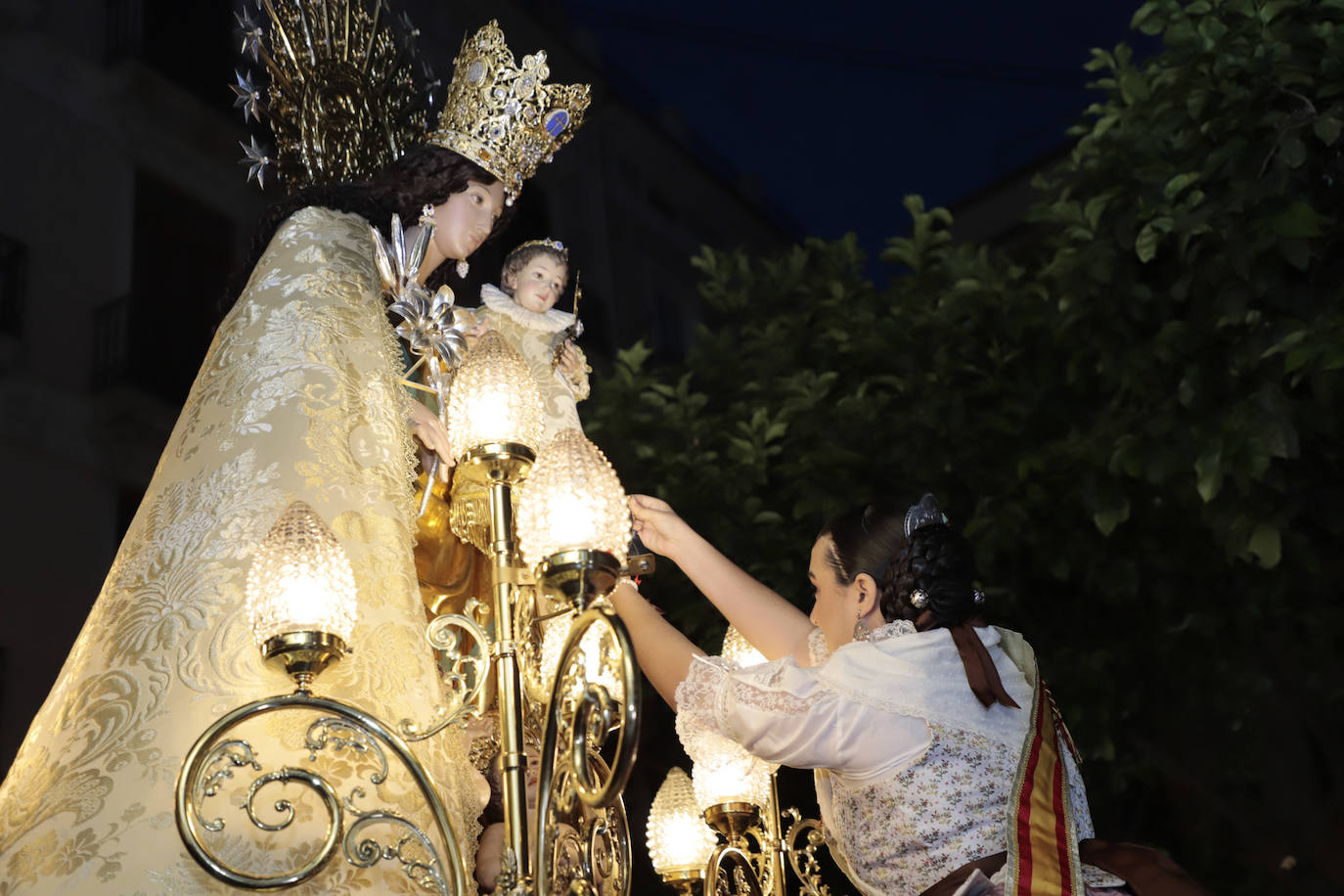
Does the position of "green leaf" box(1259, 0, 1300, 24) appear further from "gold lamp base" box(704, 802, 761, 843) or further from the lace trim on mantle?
"gold lamp base" box(704, 802, 761, 843)

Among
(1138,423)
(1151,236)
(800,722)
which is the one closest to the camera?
(800,722)

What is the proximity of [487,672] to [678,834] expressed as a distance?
98 centimetres

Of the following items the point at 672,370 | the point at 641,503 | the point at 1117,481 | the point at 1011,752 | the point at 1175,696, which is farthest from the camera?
the point at 672,370

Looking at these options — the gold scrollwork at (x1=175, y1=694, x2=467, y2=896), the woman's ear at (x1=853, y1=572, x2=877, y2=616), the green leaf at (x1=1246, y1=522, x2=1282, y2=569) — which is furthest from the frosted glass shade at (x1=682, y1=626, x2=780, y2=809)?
the green leaf at (x1=1246, y1=522, x2=1282, y2=569)

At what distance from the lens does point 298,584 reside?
189 cm

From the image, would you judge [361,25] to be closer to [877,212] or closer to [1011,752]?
[1011,752]

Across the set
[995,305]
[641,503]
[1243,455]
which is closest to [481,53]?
[641,503]

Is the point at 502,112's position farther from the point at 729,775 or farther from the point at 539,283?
the point at 729,775

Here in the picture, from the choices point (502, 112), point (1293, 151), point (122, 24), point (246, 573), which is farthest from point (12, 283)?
point (1293, 151)

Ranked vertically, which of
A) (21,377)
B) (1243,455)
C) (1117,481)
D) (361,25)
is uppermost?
(21,377)

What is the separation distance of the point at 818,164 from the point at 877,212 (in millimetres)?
1113

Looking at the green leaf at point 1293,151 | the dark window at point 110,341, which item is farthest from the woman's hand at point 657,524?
the dark window at point 110,341

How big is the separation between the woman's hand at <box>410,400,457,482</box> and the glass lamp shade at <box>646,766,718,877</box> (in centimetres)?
87

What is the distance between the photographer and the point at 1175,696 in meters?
5.07
